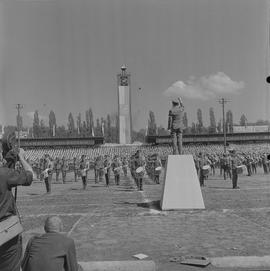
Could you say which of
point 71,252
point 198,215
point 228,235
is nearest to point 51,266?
point 71,252

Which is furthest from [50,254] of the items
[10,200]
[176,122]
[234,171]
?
[234,171]

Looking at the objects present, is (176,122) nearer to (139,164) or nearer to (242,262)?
(139,164)

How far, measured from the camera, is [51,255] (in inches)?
141

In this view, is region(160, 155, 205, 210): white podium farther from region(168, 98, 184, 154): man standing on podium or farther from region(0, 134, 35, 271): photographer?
region(0, 134, 35, 271): photographer

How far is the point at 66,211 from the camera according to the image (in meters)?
12.3

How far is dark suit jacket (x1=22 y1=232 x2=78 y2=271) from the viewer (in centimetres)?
356

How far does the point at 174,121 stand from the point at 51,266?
1026 cm

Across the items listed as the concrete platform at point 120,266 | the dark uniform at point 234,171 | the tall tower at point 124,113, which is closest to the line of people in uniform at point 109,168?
the dark uniform at point 234,171

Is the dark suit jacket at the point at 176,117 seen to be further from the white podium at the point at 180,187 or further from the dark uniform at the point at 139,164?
the dark uniform at the point at 139,164

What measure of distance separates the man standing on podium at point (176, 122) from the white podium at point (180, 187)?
4.11 ft

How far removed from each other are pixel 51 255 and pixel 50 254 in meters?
0.01

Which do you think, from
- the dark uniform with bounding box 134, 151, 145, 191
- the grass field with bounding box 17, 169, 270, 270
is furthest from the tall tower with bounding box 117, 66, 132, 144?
the grass field with bounding box 17, 169, 270, 270

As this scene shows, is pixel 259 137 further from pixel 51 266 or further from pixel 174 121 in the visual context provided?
pixel 51 266

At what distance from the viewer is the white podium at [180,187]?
12.0 meters
